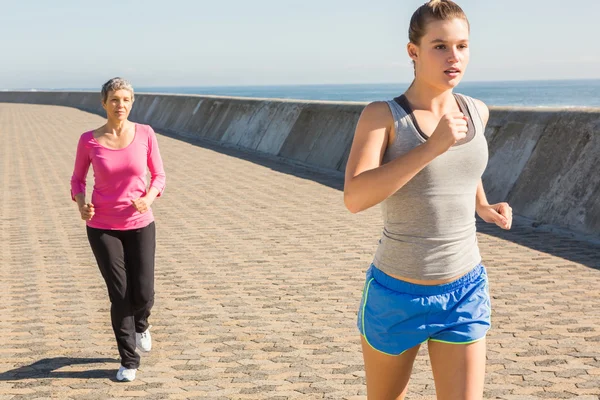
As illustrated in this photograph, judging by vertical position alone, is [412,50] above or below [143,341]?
above

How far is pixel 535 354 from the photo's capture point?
578cm

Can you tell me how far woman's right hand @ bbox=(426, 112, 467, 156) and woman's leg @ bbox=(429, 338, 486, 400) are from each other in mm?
712

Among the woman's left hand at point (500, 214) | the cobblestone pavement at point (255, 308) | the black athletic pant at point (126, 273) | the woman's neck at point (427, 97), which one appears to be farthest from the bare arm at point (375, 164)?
the black athletic pant at point (126, 273)

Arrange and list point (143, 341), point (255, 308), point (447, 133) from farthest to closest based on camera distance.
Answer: point (255, 308) → point (143, 341) → point (447, 133)

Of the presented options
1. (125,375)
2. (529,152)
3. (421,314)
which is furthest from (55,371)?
(529,152)

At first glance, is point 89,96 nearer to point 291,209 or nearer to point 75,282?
point 291,209

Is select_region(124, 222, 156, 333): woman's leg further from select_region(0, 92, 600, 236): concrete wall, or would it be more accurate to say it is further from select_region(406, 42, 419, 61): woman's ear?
select_region(0, 92, 600, 236): concrete wall

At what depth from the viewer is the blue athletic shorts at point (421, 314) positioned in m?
3.09

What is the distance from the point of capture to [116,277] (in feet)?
18.8

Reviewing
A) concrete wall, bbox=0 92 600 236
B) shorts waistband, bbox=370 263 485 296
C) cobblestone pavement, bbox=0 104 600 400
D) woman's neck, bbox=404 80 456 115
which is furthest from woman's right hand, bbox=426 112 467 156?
concrete wall, bbox=0 92 600 236

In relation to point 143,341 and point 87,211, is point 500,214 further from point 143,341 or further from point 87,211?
point 143,341

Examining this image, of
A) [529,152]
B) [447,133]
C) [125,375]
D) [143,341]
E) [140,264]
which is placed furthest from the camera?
[529,152]

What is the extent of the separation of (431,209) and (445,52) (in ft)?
1.67

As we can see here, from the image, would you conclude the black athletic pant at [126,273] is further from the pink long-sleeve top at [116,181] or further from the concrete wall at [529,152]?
the concrete wall at [529,152]
